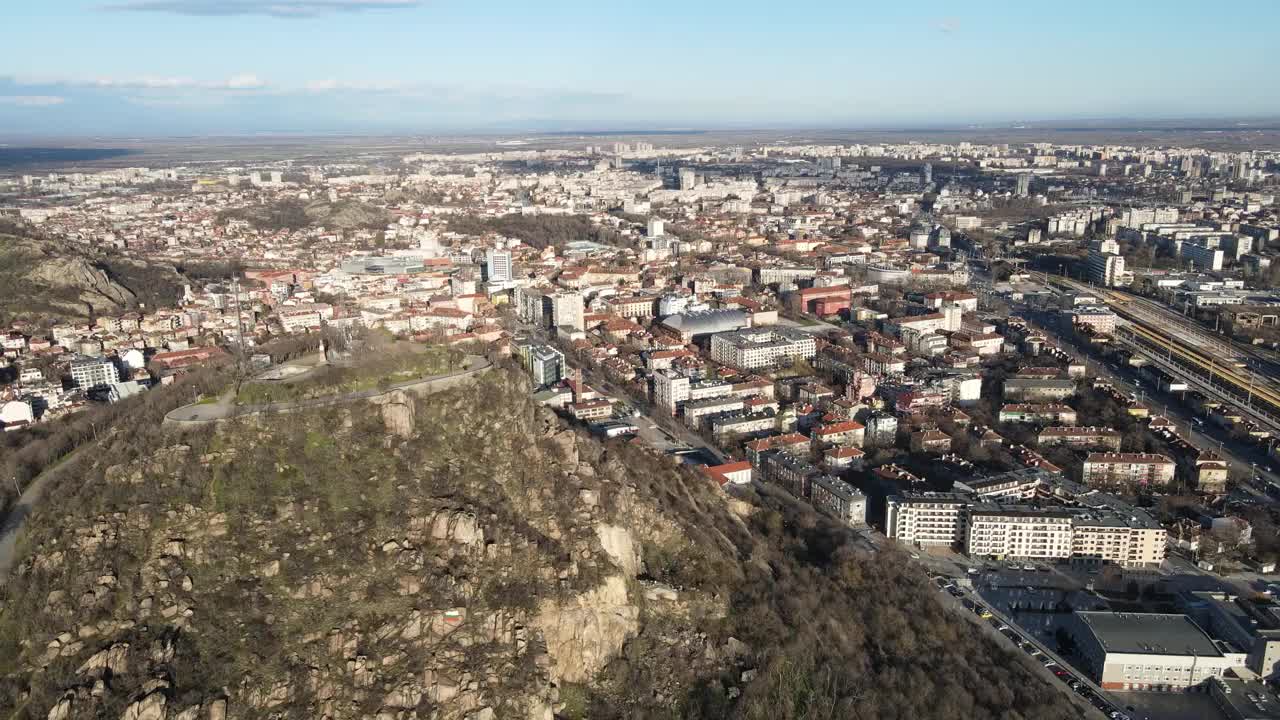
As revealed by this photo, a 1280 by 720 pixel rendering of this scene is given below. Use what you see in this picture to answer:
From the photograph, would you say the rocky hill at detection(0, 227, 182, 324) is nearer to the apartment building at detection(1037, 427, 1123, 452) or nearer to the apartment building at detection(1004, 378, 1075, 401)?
the apartment building at detection(1004, 378, 1075, 401)

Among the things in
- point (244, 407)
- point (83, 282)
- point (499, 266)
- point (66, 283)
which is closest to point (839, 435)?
point (244, 407)

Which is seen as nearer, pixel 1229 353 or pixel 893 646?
pixel 893 646

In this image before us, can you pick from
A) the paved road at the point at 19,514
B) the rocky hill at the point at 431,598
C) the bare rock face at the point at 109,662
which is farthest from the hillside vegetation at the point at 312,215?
the bare rock face at the point at 109,662

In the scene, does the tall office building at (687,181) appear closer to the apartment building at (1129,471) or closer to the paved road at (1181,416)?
the paved road at (1181,416)

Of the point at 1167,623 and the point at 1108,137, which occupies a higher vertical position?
the point at 1108,137

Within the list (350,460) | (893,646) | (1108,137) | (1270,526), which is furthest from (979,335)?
(1108,137)

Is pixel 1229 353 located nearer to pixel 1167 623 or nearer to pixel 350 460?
pixel 1167 623
